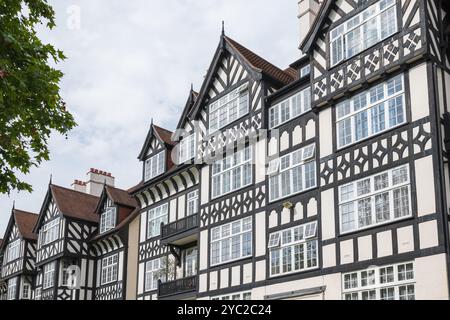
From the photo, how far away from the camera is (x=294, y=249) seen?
2367 cm

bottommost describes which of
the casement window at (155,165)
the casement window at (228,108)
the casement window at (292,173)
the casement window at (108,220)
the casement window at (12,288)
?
the casement window at (12,288)

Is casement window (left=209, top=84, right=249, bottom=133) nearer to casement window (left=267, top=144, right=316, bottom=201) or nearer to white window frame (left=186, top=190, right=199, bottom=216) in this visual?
white window frame (left=186, top=190, right=199, bottom=216)

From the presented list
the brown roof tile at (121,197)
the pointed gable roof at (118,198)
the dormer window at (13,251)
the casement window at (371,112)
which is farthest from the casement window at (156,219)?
the dormer window at (13,251)

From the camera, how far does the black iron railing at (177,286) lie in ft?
94.5

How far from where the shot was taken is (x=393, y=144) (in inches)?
807

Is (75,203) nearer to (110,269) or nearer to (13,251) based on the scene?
(110,269)

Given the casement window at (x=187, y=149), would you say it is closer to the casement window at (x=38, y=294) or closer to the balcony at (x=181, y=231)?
the balcony at (x=181, y=231)

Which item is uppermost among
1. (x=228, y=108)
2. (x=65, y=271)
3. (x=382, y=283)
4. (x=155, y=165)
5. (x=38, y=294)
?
(x=228, y=108)

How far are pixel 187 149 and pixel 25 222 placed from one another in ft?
68.2

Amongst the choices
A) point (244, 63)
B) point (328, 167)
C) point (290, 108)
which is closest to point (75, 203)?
point (244, 63)

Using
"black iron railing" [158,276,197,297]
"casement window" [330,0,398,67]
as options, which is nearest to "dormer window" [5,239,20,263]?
"black iron railing" [158,276,197,297]

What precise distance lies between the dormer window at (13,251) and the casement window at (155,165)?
637 inches

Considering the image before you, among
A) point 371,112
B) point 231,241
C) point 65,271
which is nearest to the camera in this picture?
point 371,112
